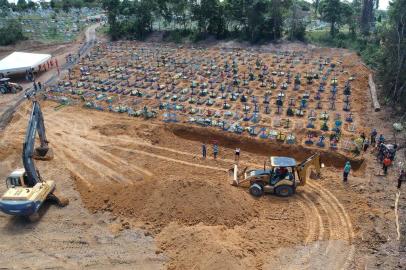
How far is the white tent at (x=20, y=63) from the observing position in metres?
41.5

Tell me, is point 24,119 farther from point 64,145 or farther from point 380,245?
point 380,245

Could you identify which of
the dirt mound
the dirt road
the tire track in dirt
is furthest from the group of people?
the dirt mound

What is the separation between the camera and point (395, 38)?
31.8 metres

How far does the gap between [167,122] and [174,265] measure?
15800 millimetres

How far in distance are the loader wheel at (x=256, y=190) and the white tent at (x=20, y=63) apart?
108 feet

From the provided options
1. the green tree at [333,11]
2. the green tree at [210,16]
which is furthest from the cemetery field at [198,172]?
the green tree at [210,16]

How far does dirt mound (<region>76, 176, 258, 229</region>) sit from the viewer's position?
706 inches

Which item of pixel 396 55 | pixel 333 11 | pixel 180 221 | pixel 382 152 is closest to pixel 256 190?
pixel 180 221

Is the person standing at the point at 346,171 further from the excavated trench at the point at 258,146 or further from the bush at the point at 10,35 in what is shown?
the bush at the point at 10,35

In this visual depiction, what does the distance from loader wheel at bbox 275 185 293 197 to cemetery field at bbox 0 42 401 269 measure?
320 mm

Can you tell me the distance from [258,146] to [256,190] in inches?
276

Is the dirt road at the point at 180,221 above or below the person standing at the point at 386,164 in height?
below

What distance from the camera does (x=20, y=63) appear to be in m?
42.8

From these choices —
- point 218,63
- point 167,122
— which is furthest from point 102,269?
point 218,63
